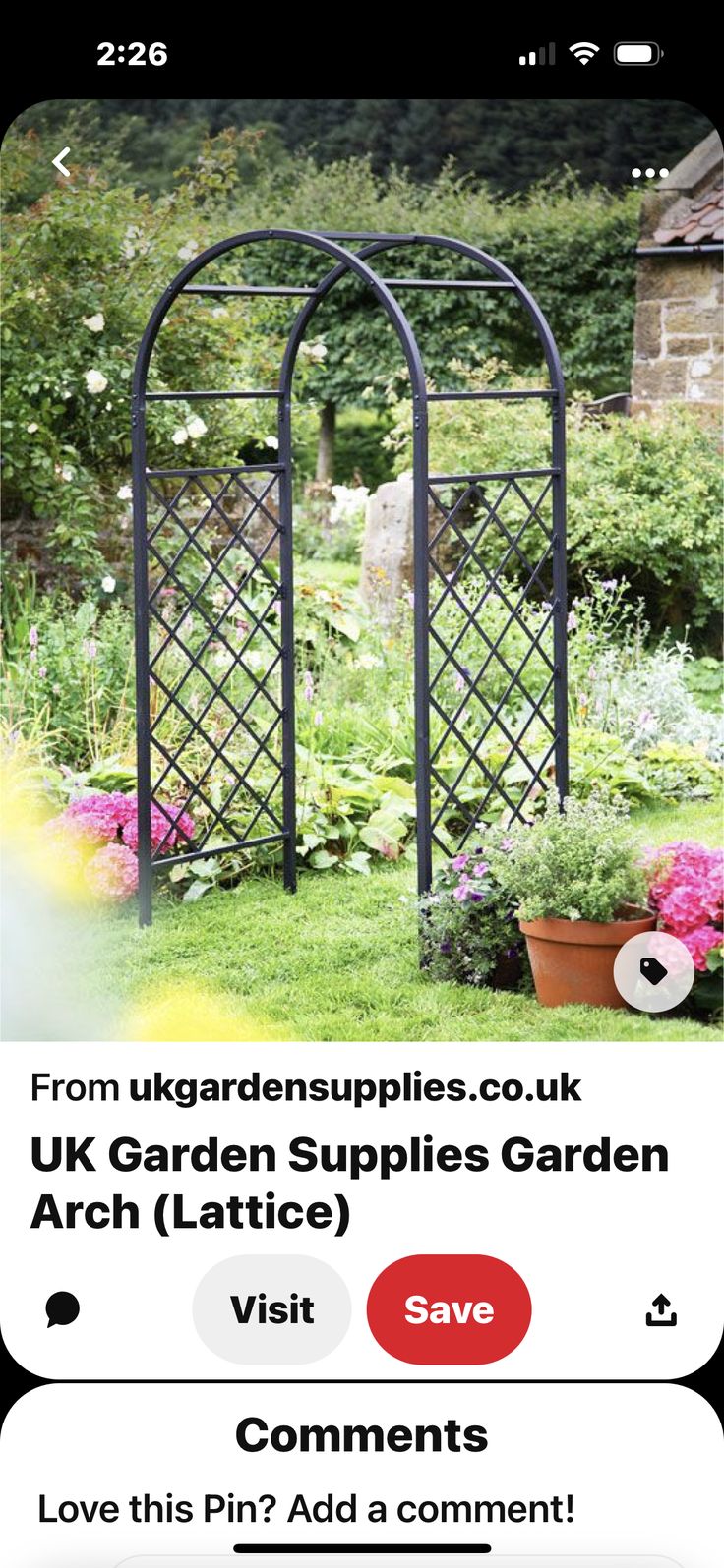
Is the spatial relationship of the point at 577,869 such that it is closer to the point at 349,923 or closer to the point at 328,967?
the point at 328,967

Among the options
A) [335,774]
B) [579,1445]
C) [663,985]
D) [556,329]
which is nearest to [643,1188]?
[579,1445]

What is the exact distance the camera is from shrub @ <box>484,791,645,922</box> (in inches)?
135

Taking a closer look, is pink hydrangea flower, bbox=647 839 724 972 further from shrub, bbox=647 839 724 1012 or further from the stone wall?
the stone wall

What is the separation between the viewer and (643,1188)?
184 centimetres

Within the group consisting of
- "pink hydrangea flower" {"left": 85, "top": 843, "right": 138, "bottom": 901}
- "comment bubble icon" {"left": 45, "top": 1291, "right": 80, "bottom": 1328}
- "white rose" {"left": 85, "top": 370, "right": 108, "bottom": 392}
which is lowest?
"comment bubble icon" {"left": 45, "top": 1291, "right": 80, "bottom": 1328}

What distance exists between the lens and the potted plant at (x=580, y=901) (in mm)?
3441

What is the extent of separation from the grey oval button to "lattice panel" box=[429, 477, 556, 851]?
227cm

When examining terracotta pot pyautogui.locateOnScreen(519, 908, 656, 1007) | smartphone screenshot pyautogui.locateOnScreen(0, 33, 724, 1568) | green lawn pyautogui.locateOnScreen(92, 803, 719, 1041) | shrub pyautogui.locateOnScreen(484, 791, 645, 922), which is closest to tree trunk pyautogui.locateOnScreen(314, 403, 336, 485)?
smartphone screenshot pyautogui.locateOnScreen(0, 33, 724, 1568)

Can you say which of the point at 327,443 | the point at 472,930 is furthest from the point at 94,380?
the point at 327,443
